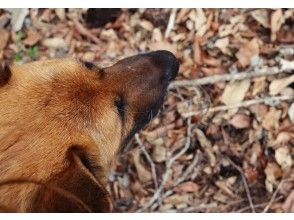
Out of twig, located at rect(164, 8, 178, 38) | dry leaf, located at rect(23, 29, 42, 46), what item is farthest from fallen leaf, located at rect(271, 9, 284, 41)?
dry leaf, located at rect(23, 29, 42, 46)

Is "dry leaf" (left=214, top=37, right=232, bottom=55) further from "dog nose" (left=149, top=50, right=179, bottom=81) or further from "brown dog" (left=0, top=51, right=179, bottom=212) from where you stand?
"brown dog" (left=0, top=51, right=179, bottom=212)

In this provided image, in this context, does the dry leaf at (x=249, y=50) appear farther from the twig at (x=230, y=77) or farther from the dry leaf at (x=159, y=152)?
the dry leaf at (x=159, y=152)

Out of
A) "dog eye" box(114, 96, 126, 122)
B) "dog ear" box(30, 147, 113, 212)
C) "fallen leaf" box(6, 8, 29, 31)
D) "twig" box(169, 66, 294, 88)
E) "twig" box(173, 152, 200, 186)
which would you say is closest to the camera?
"dog ear" box(30, 147, 113, 212)

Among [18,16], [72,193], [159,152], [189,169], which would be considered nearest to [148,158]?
[159,152]

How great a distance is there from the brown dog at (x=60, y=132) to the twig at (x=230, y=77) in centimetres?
62

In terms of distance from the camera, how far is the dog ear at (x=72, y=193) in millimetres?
1775

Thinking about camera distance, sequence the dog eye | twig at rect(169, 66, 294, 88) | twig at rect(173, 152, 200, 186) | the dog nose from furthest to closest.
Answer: twig at rect(173, 152, 200, 186)
twig at rect(169, 66, 294, 88)
the dog nose
the dog eye

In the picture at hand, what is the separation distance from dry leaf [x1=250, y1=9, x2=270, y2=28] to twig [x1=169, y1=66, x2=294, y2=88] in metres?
0.23

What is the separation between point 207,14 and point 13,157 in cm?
124

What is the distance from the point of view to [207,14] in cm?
262

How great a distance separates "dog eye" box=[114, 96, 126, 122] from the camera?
212cm

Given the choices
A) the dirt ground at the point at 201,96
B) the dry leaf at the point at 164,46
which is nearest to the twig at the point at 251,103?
the dirt ground at the point at 201,96

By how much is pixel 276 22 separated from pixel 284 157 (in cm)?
67
